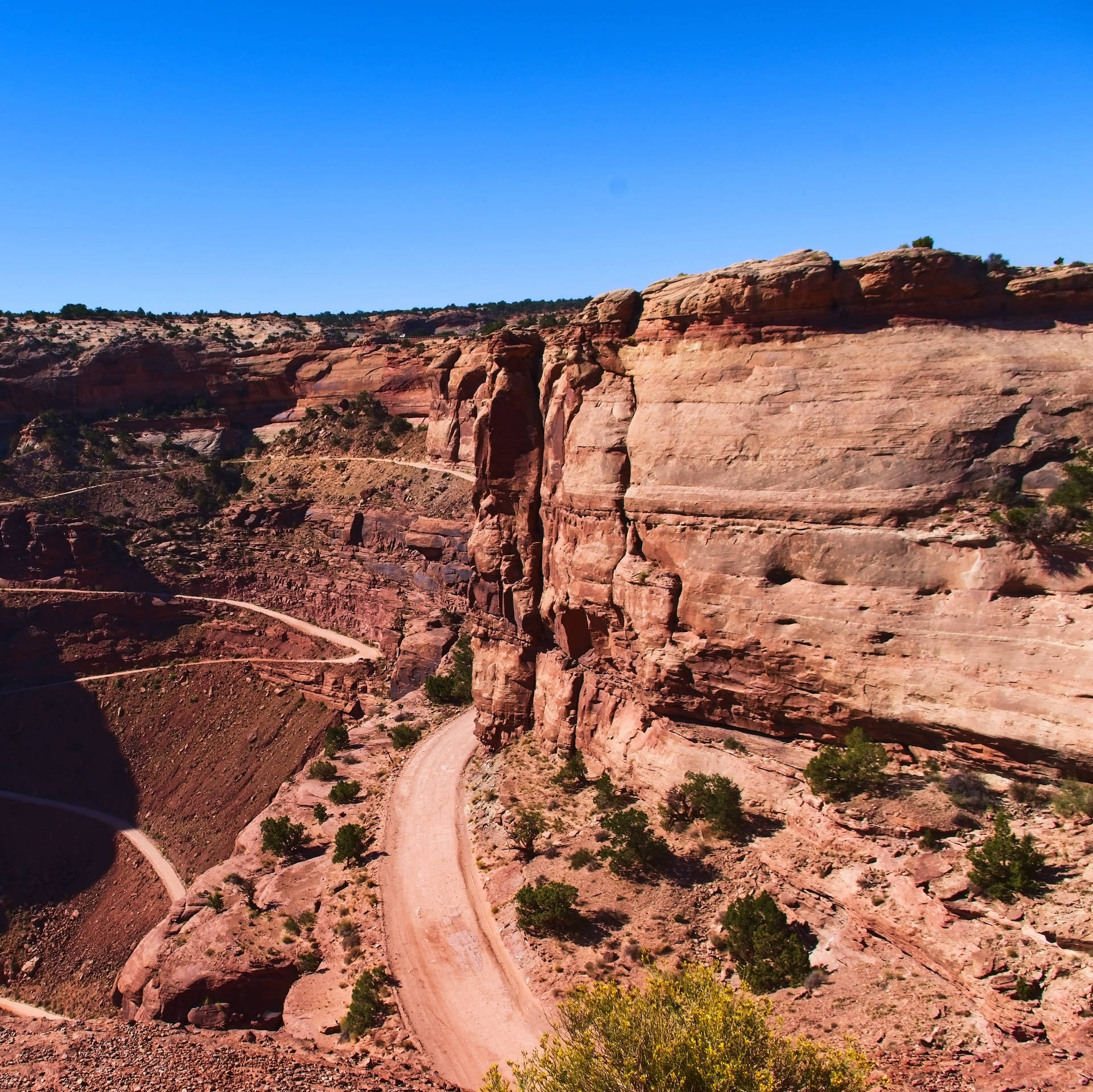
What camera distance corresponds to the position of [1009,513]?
61.6 feet

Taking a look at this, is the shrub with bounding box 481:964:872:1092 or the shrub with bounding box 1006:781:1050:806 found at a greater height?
the shrub with bounding box 1006:781:1050:806

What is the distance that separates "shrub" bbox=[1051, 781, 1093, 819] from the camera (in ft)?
54.2

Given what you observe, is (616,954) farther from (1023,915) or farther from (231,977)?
(231,977)

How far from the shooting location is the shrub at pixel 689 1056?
12.5 meters

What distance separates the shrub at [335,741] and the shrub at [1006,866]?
3291 cm

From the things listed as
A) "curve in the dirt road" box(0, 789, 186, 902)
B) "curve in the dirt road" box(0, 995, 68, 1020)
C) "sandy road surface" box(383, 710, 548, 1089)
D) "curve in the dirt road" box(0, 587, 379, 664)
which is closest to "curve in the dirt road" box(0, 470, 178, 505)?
"curve in the dirt road" box(0, 587, 379, 664)

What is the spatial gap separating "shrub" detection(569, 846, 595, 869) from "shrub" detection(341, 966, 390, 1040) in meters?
6.59

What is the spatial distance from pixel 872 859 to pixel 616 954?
24.3ft

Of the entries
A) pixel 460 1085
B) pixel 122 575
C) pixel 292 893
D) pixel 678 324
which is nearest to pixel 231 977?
pixel 292 893

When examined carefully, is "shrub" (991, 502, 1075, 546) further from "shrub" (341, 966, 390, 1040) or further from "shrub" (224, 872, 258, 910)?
"shrub" (224, 872, 258, 910)

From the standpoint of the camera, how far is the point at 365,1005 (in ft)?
70.6

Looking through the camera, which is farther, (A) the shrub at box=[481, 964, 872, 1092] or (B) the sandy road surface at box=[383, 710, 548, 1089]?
(B) the sandy road surface at box=[383, 710, 548, 1089]

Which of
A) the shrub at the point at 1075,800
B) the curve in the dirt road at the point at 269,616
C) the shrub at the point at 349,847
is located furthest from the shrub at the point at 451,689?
the shrub at the point at 1075,800

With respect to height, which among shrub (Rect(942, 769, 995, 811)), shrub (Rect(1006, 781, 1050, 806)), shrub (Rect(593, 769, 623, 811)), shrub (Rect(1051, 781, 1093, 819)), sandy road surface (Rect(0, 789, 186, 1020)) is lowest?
sandy road surface (Rect(0, 789, 186, 1020))
